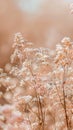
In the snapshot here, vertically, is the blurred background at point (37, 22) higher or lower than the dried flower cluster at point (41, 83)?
higher

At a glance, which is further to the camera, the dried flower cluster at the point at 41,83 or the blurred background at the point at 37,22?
the blurred background at the point at 37,22

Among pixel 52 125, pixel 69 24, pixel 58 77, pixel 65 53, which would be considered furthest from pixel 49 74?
pixel 69 24

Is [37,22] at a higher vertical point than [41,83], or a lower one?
higher

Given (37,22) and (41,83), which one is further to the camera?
(37,22)

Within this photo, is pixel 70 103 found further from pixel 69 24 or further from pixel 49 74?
pixel 69 24

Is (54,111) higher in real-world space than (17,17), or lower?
lower
